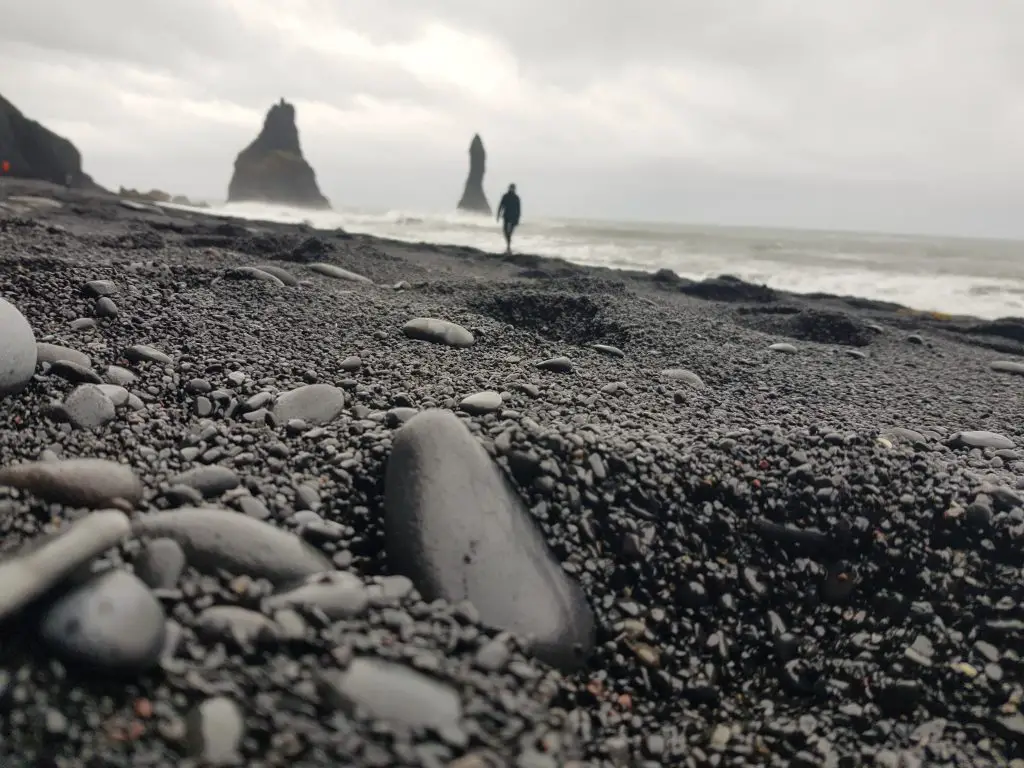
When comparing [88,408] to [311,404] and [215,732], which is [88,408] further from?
[215,732]

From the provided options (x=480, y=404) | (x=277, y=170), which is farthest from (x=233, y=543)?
(x=277, y=170)

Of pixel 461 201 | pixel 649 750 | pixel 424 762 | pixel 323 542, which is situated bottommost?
pixel 649 750

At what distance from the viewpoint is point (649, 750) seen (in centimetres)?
125

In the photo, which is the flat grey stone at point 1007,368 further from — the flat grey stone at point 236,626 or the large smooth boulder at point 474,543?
the flat grey stone at point 236,626

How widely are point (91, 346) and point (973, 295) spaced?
1264 cm

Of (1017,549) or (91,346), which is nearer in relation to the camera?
(1017,549)

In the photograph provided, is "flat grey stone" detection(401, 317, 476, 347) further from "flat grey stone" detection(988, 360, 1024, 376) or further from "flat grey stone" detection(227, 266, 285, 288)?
"flat grey stone" detection(988, 360, 1024, 376)

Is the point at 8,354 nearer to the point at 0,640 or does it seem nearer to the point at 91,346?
the point at 91,346

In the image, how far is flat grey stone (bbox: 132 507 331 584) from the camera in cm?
128

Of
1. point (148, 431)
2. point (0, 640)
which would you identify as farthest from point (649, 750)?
point (148, 431)

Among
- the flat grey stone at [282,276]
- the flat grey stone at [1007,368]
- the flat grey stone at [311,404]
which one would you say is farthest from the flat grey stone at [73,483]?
the flat grey stone at [1007,368]

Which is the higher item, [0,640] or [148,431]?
[148,431]

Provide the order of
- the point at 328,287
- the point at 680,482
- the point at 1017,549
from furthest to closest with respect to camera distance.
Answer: the point at 328,287 → the point at 680,482 → the point at 1017,549

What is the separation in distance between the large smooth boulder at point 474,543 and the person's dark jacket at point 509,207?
10109mm
